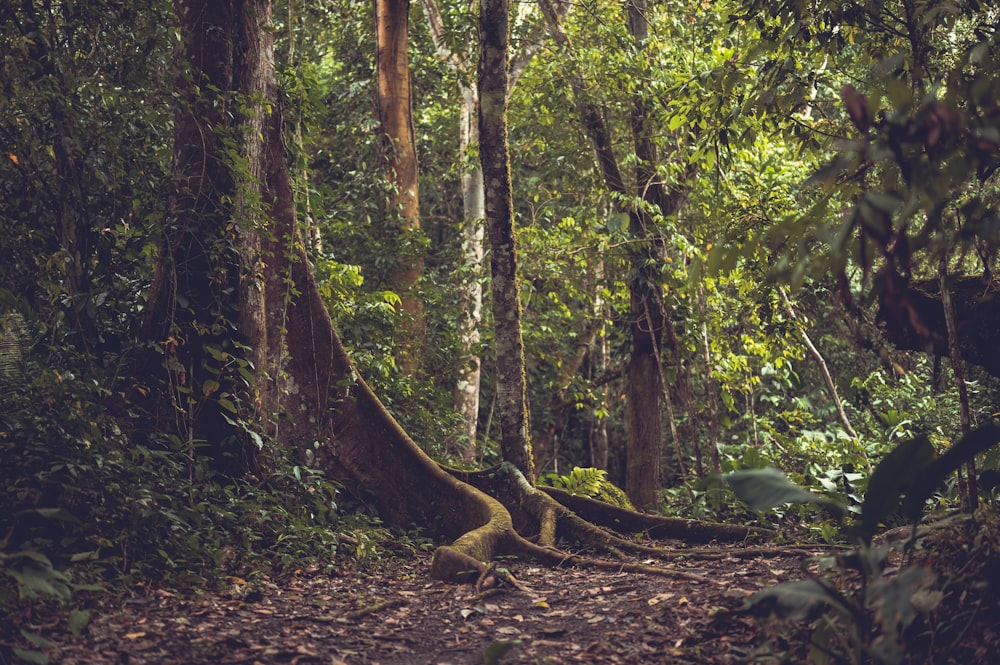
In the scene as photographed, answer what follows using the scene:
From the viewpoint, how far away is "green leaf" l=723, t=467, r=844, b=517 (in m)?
2.98

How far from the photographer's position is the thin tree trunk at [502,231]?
7559 mm

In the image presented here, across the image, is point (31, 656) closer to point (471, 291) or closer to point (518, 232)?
point (518, 232)

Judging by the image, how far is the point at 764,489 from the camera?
305 cm

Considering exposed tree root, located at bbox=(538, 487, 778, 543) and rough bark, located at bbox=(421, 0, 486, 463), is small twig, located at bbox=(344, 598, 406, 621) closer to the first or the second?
exposed tree root, located at bbox=(538, 487, 778, 543)

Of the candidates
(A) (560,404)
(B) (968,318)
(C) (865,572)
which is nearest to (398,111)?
(A) (560,404)

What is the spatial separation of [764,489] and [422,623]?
91.8 inches

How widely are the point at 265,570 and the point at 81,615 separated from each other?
1.88 meters

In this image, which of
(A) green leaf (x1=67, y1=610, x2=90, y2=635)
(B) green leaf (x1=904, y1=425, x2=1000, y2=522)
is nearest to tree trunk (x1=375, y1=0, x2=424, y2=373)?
(A) green leaf (x1=67, y1=610, x2=90, y2=635)

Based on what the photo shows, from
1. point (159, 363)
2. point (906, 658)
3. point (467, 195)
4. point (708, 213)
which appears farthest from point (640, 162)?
point (906, 658)

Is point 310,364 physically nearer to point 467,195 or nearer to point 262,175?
point 262,175

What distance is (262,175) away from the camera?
22.8 ft

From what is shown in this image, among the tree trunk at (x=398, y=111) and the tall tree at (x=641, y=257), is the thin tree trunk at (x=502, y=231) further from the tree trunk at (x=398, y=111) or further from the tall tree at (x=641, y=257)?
the tree trunk at (x=398, y=111)

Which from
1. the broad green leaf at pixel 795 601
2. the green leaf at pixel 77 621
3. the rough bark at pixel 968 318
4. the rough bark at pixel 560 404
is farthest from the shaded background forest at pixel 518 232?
the rough bark at pixel 560 404

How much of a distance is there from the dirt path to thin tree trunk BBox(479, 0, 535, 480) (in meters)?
2.36
